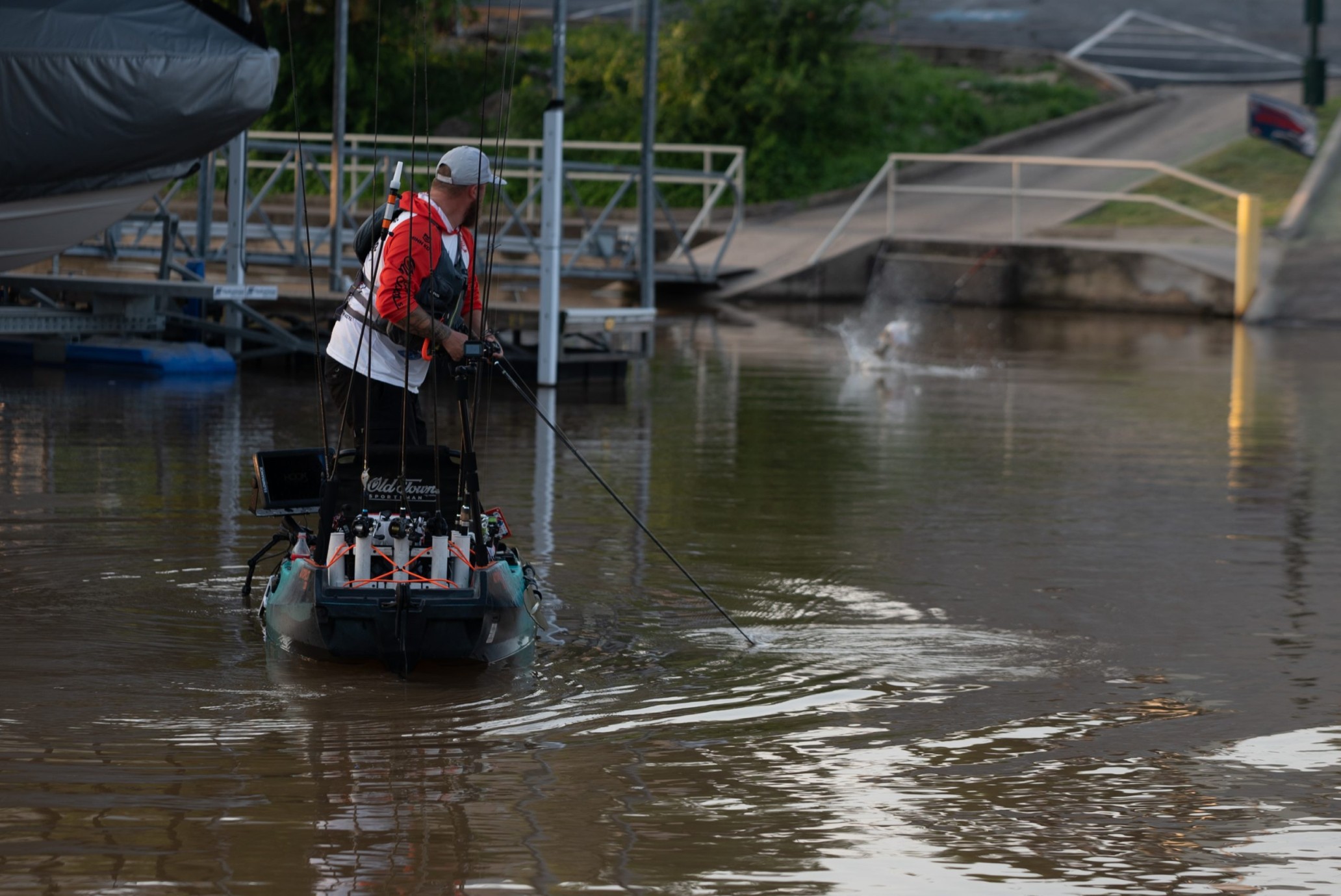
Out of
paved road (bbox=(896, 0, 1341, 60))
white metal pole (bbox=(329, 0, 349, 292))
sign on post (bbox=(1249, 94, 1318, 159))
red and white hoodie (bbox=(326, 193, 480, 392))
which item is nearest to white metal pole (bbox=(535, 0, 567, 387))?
white metal pole (bbox=(329, 0, 349, 292))

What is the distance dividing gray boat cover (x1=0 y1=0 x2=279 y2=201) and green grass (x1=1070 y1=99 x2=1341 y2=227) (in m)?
16.3

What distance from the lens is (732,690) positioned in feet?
21.4

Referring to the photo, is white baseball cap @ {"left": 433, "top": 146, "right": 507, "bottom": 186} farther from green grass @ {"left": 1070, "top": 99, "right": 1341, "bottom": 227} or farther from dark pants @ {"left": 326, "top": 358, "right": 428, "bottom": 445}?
green grass @ {"left": 1070, "top": 99, "right": 1341, "bottom": 227}

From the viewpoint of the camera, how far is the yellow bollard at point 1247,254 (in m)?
24.0

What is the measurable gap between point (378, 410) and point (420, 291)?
0.55m

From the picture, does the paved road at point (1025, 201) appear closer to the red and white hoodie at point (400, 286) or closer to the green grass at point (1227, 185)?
the green grass at point (1227, 185)

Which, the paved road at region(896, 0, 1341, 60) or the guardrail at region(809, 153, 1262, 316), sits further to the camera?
the paved road at region(896, 0, 1341, 60)

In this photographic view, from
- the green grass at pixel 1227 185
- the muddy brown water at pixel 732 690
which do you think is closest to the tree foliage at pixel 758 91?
the green grass at pixel 1227 185

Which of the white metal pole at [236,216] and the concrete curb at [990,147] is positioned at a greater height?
the concrete curb at [990,147]

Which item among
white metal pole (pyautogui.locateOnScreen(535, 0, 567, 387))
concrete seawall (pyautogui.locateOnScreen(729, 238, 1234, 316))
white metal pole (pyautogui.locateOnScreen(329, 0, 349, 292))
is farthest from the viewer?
concrete seawall (pyautogui.locateOnScreen(729, 238, 1234, 316))

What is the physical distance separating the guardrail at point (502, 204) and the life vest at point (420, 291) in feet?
14.8

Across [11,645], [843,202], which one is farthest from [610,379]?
[843,202]

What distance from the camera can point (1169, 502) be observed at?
1057 cm

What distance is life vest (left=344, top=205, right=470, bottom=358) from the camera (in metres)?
6.77
